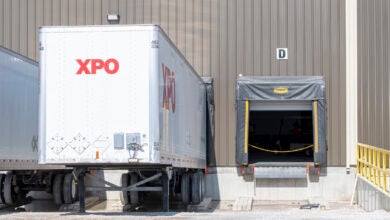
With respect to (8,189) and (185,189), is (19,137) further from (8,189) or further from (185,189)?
(185,189)

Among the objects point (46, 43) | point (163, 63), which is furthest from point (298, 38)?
point (46, 43)

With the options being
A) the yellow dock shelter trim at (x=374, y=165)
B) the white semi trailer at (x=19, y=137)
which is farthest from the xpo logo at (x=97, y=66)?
the yellow dock shelter trim at (x=374, y=165)

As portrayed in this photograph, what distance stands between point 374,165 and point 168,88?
23.5 ft

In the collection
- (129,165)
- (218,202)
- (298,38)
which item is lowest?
(218,202)

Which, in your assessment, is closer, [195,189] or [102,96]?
[102,96]

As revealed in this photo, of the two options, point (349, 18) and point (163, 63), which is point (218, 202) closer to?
point (349, 18)

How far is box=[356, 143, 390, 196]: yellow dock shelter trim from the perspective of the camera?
16594 mm

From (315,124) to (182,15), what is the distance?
5.71 m

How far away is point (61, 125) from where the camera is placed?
1273 centimetres

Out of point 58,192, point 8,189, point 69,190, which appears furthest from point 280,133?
point 8,189

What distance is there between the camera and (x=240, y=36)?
22.4 meters

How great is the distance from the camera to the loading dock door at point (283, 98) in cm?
2155

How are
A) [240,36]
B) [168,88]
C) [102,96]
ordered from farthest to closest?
[240,36] < [168,88] < [102,96]

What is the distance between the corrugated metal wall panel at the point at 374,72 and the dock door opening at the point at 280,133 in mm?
5545
